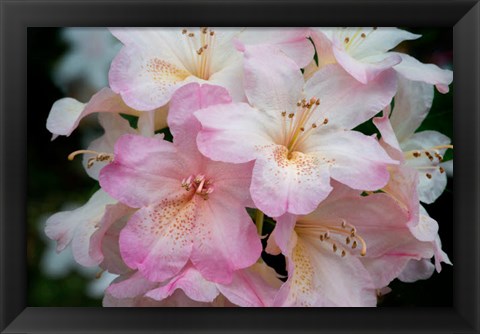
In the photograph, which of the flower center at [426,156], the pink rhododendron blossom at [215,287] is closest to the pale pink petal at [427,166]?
the flower center at [426,156]

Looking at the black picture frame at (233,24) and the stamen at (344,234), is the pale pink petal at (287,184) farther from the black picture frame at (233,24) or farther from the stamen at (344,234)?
the black picture frame at (233,24)

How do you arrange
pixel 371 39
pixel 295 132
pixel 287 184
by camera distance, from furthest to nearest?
1. pixel 371 39
2. pixel 295 132
3. pixel 287 184

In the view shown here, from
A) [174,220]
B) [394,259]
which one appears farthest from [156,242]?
[394,259]

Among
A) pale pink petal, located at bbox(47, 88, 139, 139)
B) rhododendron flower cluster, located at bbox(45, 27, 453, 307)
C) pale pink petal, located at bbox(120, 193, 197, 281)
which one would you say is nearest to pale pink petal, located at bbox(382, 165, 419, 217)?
rhododendron flower cluster, located at bbox(45, 27, 453, 307)

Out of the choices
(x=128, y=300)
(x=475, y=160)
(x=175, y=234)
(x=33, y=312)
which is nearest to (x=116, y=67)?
(x=175, y=234)

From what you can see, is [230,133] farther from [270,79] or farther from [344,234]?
[344,234]
